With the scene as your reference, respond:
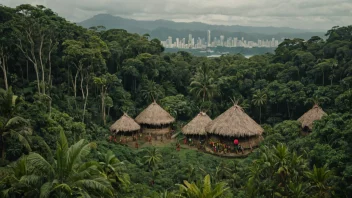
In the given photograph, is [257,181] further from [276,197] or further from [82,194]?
[82,194]

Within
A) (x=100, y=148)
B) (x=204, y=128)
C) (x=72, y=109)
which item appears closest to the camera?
(x=100, y=148)

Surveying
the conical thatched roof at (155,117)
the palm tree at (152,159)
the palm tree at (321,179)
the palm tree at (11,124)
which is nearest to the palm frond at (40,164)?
the palm tree at (11,124)

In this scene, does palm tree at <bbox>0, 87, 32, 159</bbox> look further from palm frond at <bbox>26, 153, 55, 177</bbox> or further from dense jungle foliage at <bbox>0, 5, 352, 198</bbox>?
palm frond at <bbox>26, 153, 55, 177</bbox>

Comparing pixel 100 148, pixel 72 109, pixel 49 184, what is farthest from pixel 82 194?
pixel 72 109

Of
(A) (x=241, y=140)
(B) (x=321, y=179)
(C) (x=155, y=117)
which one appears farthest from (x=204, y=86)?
(B) (x=321, y=179)

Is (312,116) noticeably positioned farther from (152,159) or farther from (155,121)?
(152,159)

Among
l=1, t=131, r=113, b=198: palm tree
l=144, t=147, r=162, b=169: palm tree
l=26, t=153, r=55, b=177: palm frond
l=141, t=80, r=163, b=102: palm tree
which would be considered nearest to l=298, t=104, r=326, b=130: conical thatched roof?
→ l=144, t=147, r=162, b=169: palm tree
